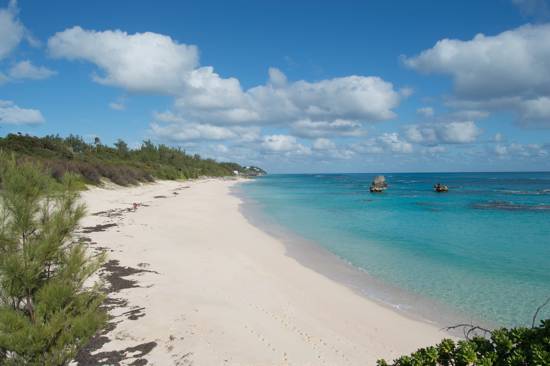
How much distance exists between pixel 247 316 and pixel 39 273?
19.4 feet

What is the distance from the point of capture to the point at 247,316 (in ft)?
32.6

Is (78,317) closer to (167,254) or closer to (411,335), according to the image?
(411,335)

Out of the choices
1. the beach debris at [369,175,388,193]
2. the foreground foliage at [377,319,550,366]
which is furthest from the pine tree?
the beach debris at [369,175,388,193]

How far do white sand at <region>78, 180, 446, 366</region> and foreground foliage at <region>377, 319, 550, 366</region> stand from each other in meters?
3.90

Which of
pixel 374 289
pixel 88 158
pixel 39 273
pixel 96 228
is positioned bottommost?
pixel 374 289

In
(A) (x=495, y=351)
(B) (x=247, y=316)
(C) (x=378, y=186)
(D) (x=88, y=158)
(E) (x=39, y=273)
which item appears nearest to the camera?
(A) (x=495, y=351)

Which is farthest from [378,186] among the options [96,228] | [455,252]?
[96,228]

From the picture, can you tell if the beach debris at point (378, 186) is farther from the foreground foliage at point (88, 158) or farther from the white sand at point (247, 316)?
the white sand at point (247, 316)

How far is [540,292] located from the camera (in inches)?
533

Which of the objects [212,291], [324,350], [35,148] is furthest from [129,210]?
[35,148]

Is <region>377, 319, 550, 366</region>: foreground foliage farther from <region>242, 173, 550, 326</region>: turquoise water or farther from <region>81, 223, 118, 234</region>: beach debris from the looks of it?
<region>81, 223, 118, 234</region>: beach debris

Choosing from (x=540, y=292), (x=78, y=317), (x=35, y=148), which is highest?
(x=35, y=148)

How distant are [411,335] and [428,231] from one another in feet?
66.6

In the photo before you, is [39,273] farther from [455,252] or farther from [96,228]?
[455,252]
